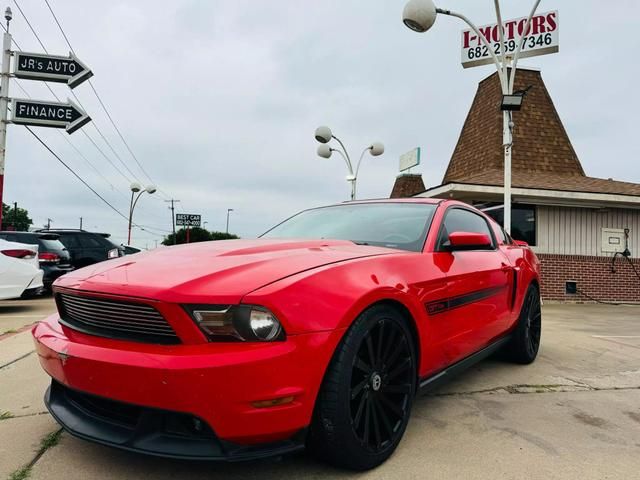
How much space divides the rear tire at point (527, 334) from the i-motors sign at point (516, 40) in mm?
11488

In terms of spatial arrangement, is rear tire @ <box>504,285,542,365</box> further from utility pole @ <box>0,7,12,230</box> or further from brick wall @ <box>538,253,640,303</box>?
utility pole @ <box>0,7,12,230</box>

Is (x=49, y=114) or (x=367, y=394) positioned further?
(x=49, y=114)

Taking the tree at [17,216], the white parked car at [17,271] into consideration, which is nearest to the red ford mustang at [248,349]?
the white parked car at [17,271]

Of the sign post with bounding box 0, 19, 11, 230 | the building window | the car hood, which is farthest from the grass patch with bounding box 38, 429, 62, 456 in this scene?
the sign post with bounding box 0, 19, 11, 230

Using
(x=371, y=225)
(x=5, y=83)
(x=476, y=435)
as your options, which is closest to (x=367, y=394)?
(x=476, y=435)

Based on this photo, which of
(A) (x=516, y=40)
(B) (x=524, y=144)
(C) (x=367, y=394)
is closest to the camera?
(C) (x=367, y=394)

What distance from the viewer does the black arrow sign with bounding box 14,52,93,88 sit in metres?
16.3

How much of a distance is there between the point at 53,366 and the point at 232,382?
2.98 feet

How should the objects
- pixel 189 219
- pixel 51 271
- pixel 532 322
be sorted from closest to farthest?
pixel 532 322, pixel 51 271, pixel 189 219

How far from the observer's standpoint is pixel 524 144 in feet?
49.1

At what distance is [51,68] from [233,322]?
19.0 meters

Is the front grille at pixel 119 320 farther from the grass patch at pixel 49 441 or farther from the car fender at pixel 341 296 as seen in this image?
the grass patch at pixel 49 441

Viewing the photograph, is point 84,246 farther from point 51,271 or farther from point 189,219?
point 189,219

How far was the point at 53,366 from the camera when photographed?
1941mm
